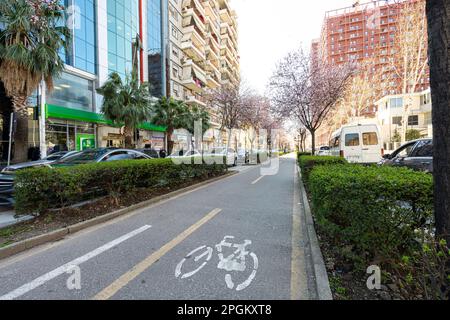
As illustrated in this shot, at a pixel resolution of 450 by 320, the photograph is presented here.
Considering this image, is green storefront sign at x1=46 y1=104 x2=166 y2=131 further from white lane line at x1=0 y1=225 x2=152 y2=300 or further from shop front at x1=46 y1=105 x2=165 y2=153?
white lane line at x1=0 y1=225 x2=152 y2=300

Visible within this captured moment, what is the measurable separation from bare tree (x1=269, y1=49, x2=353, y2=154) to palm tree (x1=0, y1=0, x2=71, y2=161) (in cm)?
1255

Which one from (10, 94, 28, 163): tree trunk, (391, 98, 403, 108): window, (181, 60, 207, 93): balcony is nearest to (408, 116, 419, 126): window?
(391, 98, 403, 108): window

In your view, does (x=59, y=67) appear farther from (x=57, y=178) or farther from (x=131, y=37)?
(x=131, y=37)

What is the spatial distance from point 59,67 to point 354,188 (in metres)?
15.2

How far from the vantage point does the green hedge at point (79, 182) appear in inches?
181

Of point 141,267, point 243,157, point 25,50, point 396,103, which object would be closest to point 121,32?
point 25,50

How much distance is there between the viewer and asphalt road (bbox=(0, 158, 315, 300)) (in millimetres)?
2516

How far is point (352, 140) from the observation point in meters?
12.4

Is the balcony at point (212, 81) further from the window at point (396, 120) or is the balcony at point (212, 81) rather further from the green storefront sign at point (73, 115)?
the window at point (396, 120)

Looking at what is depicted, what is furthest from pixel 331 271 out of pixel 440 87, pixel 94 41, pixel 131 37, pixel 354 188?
pixel 131 37

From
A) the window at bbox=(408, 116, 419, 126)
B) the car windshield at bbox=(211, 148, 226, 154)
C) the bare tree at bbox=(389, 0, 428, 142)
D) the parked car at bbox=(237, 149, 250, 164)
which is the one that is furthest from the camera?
the window at bbox=(408, 116, 419, 126)

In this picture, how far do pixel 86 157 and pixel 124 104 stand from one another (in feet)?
31.1

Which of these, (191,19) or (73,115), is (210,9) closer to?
(191,19)

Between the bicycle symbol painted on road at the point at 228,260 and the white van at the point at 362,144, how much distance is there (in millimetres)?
10798
